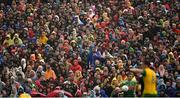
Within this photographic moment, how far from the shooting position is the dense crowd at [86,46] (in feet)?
75.2

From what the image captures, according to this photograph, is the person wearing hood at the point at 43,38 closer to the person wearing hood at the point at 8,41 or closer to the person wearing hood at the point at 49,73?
the person wearing hood at the point at 8,41

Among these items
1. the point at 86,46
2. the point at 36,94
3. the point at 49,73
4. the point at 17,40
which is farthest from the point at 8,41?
the point at 36,94

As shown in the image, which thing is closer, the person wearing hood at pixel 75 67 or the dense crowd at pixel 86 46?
the dense crowd at pixel 86 46

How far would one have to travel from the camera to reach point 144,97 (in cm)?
1830

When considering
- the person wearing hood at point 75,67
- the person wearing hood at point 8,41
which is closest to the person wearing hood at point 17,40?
the person wearing hood at point 8,41

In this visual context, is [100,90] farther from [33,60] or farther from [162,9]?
[162,9]

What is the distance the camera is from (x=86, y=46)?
26625 millimetres

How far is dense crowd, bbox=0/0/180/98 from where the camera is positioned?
2292cm

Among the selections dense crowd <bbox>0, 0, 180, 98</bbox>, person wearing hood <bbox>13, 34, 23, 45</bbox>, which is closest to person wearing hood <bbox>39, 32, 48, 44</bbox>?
dense crowd <bbox>0, 0, 180, 98</bbox>

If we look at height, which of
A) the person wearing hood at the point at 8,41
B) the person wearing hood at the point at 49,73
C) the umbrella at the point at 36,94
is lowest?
the umbrella at the point at 36,94

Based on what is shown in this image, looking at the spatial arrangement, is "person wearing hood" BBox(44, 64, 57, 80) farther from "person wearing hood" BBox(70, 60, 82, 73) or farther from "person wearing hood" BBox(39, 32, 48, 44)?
"person wearing hood" BBox(39, 32, 48, 44)

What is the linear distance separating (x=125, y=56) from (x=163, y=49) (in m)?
1.44

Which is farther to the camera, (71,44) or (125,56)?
(71,44)

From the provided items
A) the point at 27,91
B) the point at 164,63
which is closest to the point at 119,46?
the point at 164,63
